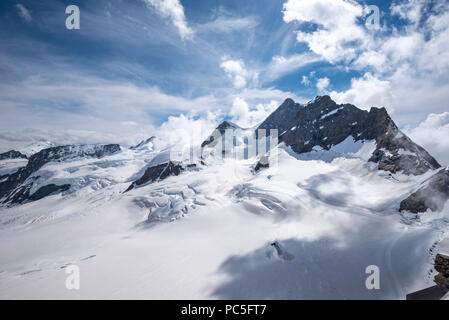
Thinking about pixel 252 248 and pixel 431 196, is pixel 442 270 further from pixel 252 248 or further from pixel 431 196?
pixel 431 196

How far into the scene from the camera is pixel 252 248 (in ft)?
126

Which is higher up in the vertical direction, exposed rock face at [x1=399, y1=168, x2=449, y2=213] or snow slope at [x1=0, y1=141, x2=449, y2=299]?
exposed rock face at [x1=399, y1=168, x2=449, y2=213]

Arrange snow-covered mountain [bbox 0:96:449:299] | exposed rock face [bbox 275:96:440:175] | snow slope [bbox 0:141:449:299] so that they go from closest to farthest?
snow slope [bbox 0:141:449:299], snow-covered mountain [bbox 0:96:449:299], exposed rock face [bbox 275:96:440:175]

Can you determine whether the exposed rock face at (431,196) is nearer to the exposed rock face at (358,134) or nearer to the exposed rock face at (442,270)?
the exposed rock face at (358,134)

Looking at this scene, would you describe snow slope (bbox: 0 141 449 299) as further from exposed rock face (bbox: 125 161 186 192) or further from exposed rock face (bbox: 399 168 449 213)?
exposed rock face (bbox: 125 161 186 192)

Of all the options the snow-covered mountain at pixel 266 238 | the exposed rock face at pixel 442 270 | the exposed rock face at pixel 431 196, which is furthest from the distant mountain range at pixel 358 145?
the exposed rock face at pixel 442 270

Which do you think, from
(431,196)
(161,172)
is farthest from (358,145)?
(161,172)

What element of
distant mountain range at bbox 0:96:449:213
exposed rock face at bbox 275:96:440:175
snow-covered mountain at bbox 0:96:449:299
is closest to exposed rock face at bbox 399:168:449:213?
distant mountain range at bbox 0:96:449:213

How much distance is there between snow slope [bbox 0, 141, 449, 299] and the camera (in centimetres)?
2770

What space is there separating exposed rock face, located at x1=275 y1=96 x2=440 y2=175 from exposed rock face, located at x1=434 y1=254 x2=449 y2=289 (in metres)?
57.9
